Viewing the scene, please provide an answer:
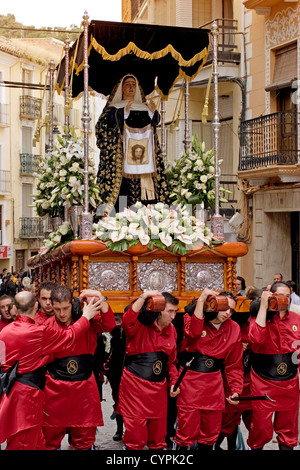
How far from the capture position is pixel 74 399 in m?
6.87

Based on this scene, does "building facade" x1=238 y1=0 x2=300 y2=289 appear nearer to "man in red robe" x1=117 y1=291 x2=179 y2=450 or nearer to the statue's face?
the statue's face

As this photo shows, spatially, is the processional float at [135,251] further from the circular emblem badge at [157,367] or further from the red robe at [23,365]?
the red robe at [23,365]

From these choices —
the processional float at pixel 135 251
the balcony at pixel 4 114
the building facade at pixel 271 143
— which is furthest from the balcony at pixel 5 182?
the processional float at pixel 135 251

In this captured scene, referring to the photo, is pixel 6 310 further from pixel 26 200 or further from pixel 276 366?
pixel 26 200

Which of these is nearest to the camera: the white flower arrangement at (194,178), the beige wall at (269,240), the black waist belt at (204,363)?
the black waist belt at (204,363)

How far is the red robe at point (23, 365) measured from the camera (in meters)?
6.27

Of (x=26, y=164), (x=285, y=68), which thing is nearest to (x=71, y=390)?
(x=285, y=68)

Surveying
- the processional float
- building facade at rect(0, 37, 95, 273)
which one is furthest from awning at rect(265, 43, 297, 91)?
building facade at rect(0, 37, 95, 273)

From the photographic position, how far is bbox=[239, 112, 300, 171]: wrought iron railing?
15.9 metres

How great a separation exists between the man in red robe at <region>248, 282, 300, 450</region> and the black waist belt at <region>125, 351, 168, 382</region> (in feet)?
2.63

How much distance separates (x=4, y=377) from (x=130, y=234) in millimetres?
2494

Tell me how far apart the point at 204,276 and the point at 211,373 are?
162 centimetres

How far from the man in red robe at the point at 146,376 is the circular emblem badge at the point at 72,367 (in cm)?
50
